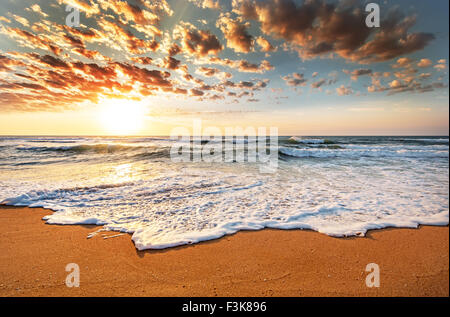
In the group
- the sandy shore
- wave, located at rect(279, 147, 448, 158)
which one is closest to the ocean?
the sandy shore

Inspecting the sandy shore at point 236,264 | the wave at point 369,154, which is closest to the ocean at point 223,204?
the sandy shore at point 236,264

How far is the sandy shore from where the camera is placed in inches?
84.0

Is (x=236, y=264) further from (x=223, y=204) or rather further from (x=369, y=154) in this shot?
(x=369, y=154)

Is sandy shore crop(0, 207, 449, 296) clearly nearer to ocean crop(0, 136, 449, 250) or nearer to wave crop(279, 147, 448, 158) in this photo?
ocean crop(0, 136, 449, 250)

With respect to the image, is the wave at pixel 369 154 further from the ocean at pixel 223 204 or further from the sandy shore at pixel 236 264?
the sandy shore at pixel 236 264

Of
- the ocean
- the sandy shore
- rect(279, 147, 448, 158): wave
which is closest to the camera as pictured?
the sandy shore

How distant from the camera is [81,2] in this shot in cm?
676

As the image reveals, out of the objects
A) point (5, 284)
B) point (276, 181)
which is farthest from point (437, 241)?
point (5, 284)

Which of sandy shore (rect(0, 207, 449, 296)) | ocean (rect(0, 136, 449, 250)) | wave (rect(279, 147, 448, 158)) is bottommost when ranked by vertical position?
sandy shore (rect(0, 207, 449, 296))

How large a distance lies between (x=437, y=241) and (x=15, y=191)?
1079 cm

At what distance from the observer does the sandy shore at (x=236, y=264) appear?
7.00 feet

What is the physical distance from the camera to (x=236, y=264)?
2549 mm

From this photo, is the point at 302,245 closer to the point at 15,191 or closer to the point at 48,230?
the point at 48,230

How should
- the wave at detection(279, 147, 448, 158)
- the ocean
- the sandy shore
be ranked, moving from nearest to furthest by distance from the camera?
the sandy shore, the ocean, the wave at detection(279, 147, 448, 158)
